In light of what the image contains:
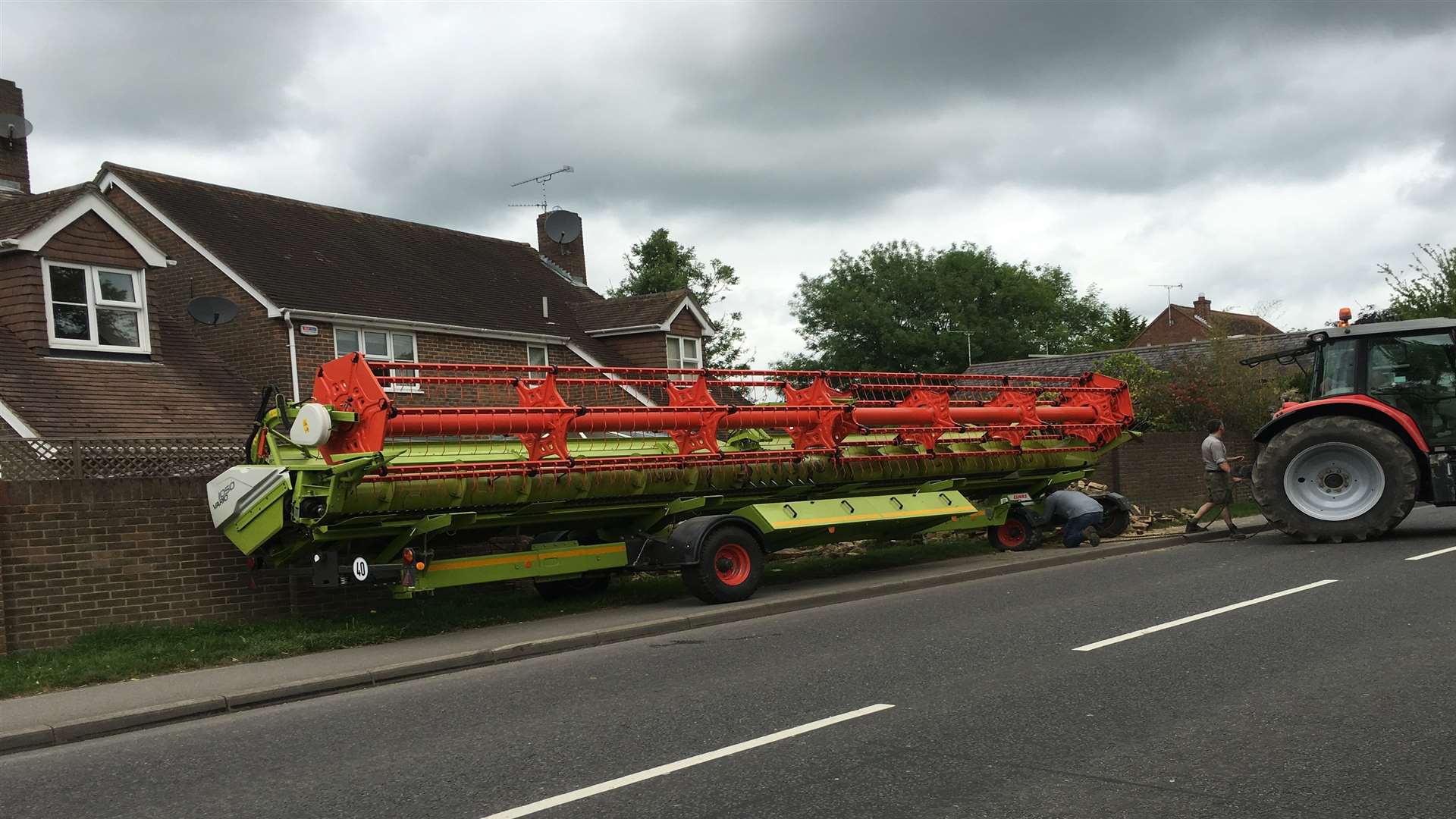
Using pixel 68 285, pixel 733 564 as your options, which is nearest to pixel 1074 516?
pixel 733 564

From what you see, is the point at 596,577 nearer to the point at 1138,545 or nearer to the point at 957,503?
the point at 957,503

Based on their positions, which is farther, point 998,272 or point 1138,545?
point 998,272

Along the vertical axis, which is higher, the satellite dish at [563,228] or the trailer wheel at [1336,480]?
the satellite dish at [563,228]

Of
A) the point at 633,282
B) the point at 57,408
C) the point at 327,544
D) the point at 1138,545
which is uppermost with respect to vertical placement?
the point at 633,282

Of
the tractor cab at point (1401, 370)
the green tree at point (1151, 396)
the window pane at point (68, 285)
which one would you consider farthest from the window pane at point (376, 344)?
the green tree at point (1151, 396)

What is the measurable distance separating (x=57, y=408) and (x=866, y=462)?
35.8 ft

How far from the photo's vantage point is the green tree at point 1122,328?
81.4 metres

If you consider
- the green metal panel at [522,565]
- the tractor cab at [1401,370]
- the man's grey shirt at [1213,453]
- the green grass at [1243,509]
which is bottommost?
the green grass at [1243,509]

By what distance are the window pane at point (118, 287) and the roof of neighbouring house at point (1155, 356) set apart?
17.8m

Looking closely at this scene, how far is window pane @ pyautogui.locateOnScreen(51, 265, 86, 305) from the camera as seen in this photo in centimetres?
1755

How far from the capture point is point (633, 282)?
48.8 meters

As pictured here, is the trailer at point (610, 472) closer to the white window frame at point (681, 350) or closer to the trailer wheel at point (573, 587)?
the trailer wheel at point (573, 587)

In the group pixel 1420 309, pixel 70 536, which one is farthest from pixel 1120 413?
pixel 1420 309

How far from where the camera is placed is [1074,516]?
655 inches
